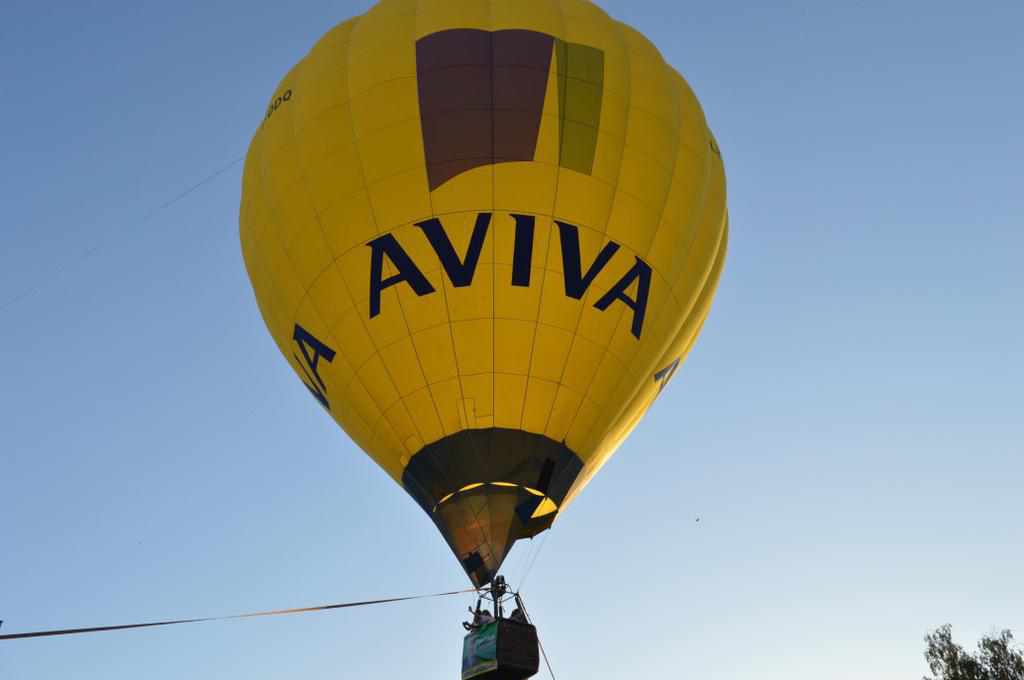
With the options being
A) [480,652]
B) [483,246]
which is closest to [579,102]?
[483,246]

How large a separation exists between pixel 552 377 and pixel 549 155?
2.13 meters

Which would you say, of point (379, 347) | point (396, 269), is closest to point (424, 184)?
point (396, 269)

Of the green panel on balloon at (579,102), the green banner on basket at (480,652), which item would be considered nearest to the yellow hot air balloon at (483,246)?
the green panel on balloon at (579,102)

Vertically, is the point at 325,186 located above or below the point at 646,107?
below

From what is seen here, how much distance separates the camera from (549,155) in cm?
850

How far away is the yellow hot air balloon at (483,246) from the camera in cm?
829

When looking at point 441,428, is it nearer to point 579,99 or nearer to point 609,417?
point 609,417

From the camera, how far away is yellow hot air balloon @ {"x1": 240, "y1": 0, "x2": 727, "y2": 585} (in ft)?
27.2

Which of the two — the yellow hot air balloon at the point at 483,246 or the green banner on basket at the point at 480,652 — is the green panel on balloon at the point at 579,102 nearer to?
the yellow hot air balloon at the point at 483,246

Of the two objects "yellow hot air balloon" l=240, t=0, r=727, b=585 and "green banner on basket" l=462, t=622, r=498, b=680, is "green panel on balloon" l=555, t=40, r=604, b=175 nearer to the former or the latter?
"yellow hot air balloon" l=240, t=0, r=727, b=585

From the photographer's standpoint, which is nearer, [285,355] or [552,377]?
[552,377]

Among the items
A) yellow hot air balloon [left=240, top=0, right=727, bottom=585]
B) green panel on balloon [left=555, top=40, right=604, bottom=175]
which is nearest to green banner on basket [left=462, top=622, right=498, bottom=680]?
yellow hot air balloon [left=240, top=0, right=727, bottom=585]

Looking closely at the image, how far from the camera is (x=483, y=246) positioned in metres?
8.23

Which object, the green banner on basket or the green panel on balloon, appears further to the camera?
the green panel on balloon
